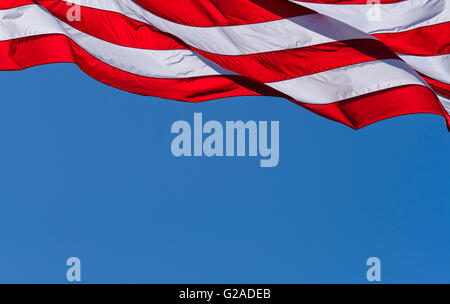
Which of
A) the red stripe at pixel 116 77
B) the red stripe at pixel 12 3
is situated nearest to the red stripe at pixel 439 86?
the red stripe at pixel 116 77

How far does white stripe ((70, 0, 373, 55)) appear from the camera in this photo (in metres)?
10.6

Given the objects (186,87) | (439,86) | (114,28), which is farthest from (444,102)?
(114,28)

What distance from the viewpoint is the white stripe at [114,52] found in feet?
34.0

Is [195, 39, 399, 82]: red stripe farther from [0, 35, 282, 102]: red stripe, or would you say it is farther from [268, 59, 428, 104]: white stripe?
[0, 35, 282, 102]: red stripe

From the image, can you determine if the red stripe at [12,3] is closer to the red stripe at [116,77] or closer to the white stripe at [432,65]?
the red stripe at [116,77]

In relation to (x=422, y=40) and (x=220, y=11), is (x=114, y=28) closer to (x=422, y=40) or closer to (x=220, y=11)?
(x=220, y=11)

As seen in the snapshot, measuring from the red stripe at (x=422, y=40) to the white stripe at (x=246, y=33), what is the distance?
68 centimetres

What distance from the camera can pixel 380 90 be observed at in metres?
10.7

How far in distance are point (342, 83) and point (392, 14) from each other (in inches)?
45.2

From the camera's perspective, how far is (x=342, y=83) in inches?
A: 421

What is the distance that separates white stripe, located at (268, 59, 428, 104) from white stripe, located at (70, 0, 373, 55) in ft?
1.55
